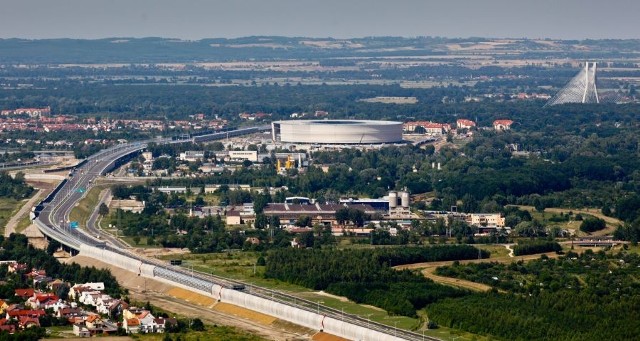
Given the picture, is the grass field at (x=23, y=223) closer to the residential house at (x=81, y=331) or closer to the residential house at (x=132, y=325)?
the residential house at (x=132, y=325)

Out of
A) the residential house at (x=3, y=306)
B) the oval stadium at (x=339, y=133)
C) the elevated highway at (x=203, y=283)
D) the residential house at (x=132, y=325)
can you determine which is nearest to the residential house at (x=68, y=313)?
the residential house at (x=3, y=306)

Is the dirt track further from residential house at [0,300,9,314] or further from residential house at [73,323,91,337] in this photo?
residential house at [0,300,9,314]

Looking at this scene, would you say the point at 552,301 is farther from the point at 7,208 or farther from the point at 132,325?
the point at 7,208

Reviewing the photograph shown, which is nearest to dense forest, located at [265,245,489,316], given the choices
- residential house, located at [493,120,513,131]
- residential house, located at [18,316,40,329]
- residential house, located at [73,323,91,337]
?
residential house, located at [73,323,91,337]

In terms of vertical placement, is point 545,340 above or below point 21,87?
above

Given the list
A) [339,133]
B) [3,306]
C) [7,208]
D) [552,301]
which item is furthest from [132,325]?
[339,133]

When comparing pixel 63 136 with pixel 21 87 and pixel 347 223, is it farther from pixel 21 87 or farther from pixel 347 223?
pixel 21 87

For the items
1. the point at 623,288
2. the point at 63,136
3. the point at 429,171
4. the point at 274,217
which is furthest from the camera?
the point at 63,136

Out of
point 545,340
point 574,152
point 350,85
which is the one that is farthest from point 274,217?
point 350,85

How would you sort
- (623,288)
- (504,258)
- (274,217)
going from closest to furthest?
(623,288), (504,258), (274,217)
